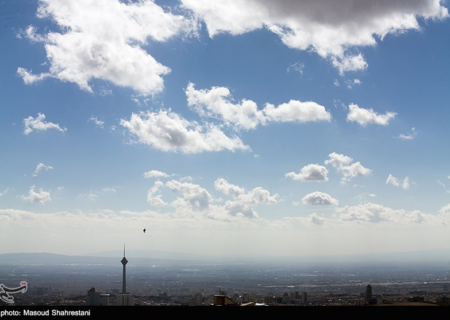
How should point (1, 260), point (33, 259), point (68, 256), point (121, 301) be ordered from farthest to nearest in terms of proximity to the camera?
point (68, 256) < point (33, 259) < point (1, 260) < point (121, 301)
